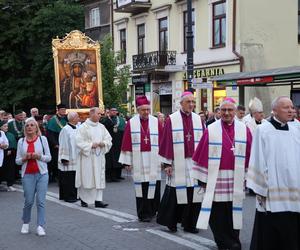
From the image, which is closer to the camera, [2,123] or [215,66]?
[2,123]

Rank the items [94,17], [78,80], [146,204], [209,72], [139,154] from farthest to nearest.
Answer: [94,17] < [209,72] < [78,80] < [139,154] < [146,204]

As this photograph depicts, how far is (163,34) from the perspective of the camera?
31938 millimetres

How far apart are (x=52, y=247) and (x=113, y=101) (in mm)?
15473

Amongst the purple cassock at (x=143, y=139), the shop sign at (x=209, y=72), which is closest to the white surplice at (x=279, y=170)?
the purple cassock at (x=143, y=139)

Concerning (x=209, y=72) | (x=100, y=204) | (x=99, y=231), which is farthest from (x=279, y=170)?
(x=209, y=72)

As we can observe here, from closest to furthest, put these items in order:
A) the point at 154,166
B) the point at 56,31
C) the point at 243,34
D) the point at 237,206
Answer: the point at 237,206 < the point at 154,166 < the point at 243,34 < the point at 56,31

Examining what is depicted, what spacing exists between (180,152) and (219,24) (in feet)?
65.1

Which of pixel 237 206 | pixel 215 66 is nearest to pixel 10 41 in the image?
pixel 215 66

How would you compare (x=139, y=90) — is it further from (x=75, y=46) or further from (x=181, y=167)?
(x=181, y=167)

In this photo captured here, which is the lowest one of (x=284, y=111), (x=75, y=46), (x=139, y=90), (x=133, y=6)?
(x=139, y=90)

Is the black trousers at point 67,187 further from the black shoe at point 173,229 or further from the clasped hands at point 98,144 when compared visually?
the black shoe at point 173,229

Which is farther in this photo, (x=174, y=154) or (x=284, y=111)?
(x=174, y=154)

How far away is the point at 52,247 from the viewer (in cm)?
787

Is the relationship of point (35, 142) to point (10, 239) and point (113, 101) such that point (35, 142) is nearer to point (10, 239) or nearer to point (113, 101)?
point (10, 239)
